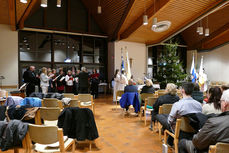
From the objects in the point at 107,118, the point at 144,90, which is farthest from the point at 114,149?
the point at 144,90

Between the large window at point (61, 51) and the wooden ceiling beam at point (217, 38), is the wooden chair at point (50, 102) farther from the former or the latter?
the wooden ceiling beam at point (217, 38)

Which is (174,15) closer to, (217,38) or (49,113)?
(217,38)

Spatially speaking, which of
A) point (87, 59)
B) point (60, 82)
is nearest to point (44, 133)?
point (60, 82)

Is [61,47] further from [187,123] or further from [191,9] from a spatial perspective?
[187,123]

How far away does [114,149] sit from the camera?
11.0ft

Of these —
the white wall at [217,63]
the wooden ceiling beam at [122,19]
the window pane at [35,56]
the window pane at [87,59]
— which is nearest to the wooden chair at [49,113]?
the wooden ceiling beam at [122,19]

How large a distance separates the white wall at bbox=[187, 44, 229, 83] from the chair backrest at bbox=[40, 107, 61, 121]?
41.7ft

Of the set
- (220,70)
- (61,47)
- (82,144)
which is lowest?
(82,144)

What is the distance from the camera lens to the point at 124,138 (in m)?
3.91

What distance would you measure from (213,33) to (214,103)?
37.3 feet

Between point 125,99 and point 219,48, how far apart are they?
1059cm

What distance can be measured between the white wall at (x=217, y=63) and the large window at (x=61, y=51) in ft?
25.8

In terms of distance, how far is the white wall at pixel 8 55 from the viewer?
8.70m

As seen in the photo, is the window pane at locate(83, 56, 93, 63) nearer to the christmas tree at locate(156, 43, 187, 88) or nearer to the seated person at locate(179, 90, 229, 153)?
the christmas tree at locate(156, 43, 187, 88)
